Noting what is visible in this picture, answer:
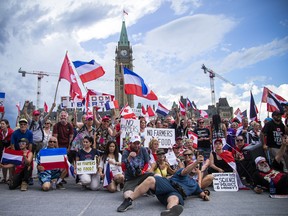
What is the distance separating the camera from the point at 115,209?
500 cm

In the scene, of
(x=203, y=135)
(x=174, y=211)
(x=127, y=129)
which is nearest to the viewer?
(x=174, y=211)

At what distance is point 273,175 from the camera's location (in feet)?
20.1

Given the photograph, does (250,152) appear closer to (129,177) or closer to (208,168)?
(208,168)

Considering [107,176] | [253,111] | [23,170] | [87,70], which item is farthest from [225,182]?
[253,111]

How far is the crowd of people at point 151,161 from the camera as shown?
551 cm

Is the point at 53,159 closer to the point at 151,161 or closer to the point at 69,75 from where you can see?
the point at 151,161

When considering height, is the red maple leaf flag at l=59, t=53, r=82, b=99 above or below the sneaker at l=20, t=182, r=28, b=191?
above

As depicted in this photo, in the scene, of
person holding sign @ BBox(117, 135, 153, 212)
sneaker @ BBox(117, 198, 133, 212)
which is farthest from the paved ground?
person holding sign @ BBox(117, 135, 153, 212)

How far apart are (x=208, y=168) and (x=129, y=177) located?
→ 266cm

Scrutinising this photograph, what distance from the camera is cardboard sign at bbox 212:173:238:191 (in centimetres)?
685

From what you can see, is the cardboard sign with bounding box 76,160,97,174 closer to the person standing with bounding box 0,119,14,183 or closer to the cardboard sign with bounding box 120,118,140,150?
the cardboard sign with bounding box 120,118,140,150

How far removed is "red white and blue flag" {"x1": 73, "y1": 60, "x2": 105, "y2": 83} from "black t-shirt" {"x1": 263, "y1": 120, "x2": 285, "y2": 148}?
7167mm

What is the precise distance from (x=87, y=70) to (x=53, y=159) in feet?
16.1

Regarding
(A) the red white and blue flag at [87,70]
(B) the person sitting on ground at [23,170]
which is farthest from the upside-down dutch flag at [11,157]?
(A) the red white and blue flag at [87,70]
